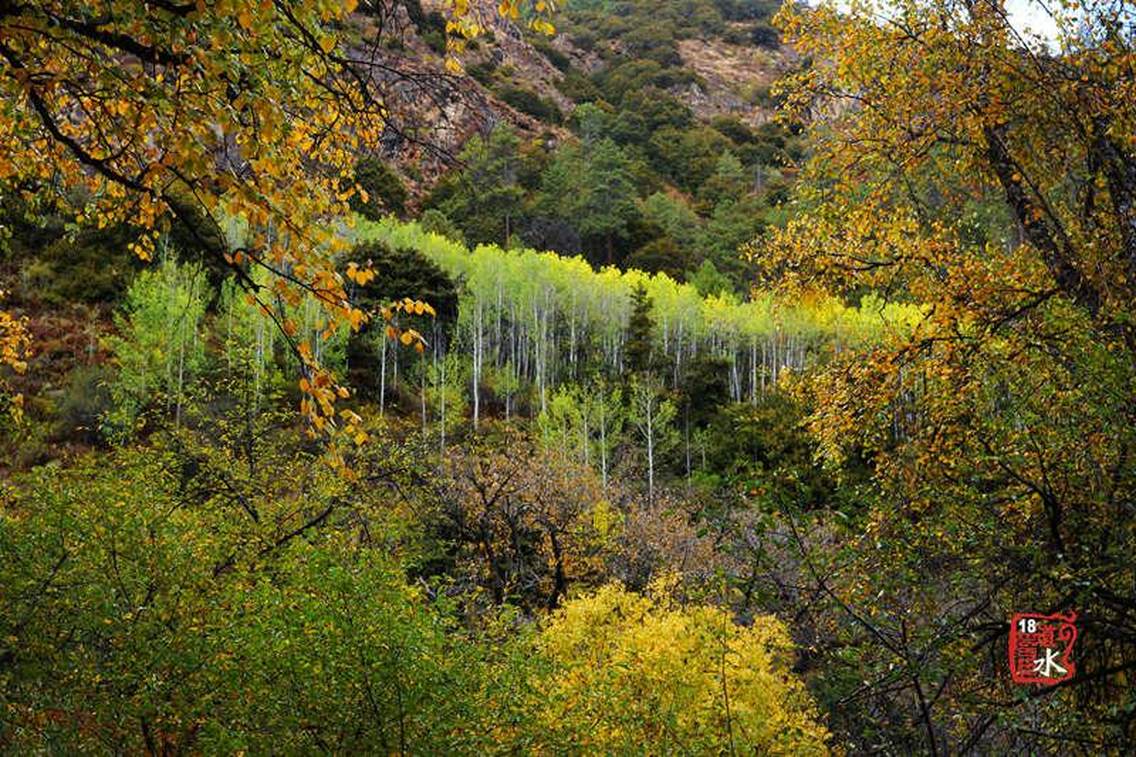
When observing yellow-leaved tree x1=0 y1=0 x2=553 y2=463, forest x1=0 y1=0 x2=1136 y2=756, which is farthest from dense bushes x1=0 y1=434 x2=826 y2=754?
yellow-leaved tree x1=0 y1=0 x2=553 y2=463

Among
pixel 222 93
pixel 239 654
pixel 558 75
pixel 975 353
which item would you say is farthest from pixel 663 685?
pixel 558 75

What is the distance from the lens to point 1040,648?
12.8ft

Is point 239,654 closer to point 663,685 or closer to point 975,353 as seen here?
point 975,353

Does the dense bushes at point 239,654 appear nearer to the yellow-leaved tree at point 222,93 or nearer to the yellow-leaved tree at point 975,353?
the yellow-leaved tree at point 975,353

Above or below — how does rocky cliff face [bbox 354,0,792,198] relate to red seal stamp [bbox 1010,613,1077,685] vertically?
above

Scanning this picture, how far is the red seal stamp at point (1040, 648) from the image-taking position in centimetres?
379

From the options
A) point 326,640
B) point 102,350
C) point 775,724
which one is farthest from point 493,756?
point 102,350

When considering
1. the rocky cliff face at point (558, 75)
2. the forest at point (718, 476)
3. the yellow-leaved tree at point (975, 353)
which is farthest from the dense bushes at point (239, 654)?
the rocky cliff face at point (558, 75)

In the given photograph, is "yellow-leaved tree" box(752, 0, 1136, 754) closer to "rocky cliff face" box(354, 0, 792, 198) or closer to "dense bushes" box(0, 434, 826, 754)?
"dense bushes" box(0, 434, 826, 754)

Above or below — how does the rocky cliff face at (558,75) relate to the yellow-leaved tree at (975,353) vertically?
above

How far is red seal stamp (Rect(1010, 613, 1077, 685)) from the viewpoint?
3795 mm

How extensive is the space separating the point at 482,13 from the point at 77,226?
2842 millimetres

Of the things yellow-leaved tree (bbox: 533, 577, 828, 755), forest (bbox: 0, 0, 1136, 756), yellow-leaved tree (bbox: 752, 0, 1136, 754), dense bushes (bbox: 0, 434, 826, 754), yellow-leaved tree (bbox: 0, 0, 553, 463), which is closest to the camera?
yellow-leaved tree (bbox: 0, 0, 553, 463)

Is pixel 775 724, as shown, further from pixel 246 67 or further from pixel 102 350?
pixel 102 350
